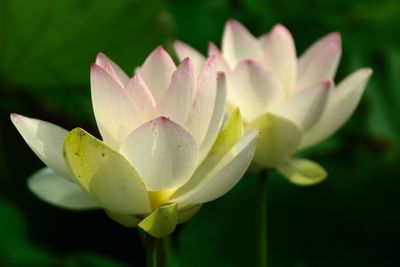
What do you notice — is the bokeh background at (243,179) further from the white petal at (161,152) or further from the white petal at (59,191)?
the white petal at (161,152)

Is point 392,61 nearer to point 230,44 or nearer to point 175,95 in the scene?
point 230,44

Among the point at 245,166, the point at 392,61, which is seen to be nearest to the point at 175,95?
the point at 245,166

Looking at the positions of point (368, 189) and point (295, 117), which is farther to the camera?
point (368, 189)

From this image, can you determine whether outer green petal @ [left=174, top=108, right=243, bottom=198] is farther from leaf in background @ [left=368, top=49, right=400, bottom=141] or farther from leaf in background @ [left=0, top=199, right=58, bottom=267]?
leaf in background @ [left=368, top=49, right=400, bottom=141]

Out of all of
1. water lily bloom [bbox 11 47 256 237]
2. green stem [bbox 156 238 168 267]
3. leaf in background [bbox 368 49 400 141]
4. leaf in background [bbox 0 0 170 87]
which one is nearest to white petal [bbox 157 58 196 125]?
water lily bloom [bbox 11 47 256 237]

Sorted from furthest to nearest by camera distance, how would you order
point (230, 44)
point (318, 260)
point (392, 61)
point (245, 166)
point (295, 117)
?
point (392, 61) → point (318, 260) → point (230, 44) → point (295, 117) → point (245, 166)
